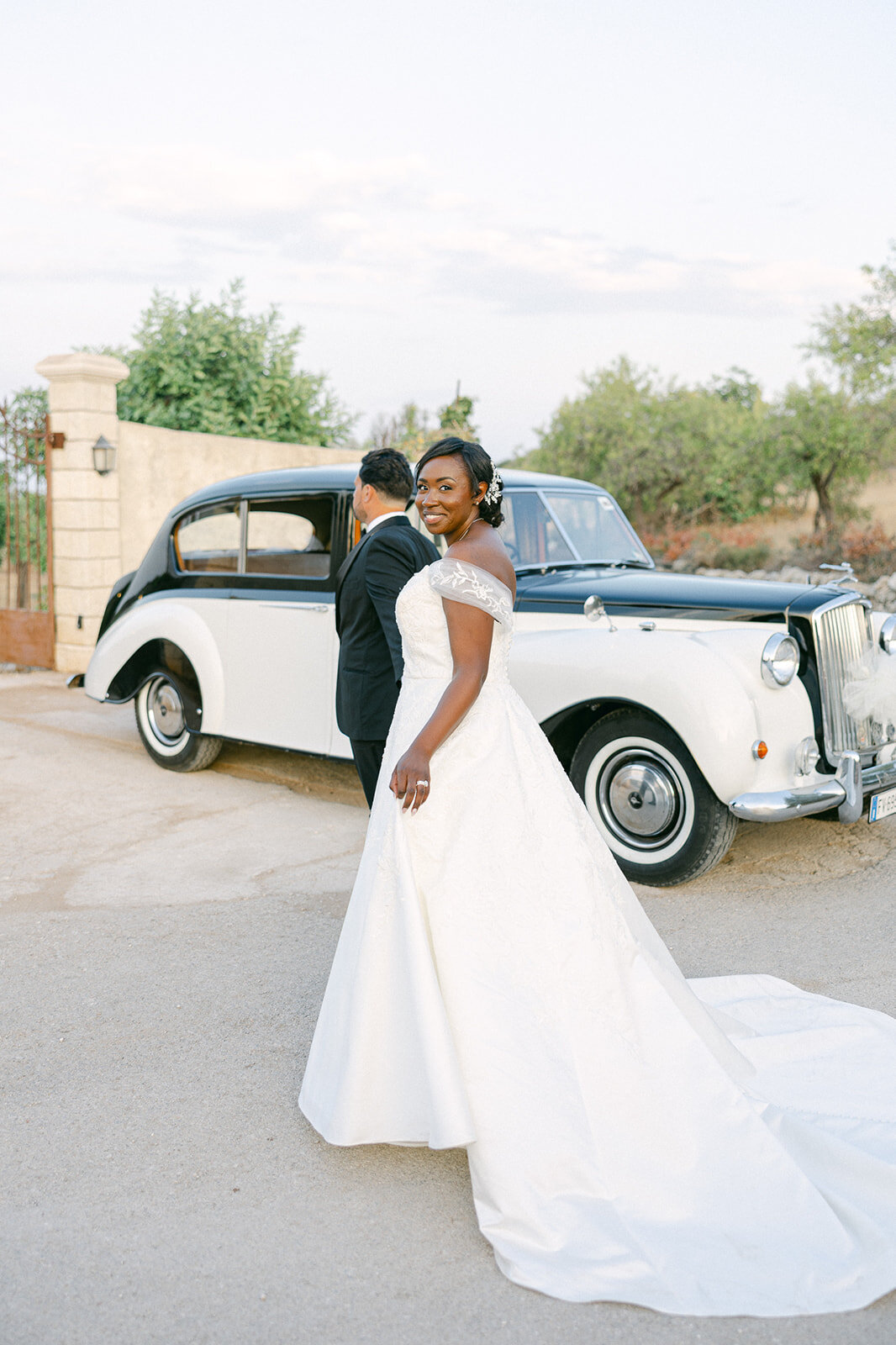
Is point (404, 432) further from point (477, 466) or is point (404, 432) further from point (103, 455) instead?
point (477, 466)

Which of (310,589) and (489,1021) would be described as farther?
(310,589)

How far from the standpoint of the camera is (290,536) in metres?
6.61

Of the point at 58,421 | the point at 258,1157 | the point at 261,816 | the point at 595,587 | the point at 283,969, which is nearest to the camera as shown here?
the point at 258,1157

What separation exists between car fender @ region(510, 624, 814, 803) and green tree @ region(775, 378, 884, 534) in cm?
1932

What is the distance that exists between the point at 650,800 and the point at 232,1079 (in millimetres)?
2442

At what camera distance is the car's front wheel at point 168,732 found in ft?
23.7

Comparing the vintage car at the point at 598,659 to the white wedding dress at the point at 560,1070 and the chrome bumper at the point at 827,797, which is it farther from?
the white wedding dress at the point at 560,1070

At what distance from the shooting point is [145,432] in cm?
1182

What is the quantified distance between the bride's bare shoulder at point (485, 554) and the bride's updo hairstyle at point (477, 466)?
0.33 feet

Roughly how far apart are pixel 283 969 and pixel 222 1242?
1656mm

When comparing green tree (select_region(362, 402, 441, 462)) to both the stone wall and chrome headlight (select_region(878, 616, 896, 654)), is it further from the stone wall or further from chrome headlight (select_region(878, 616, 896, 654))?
chrome headlight (select_region(878, 616, 896, 654))

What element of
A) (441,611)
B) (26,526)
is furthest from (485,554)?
(26,526)

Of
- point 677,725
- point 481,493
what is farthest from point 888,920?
point 481,493

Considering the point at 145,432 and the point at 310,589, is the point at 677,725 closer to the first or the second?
the point at 310,589
